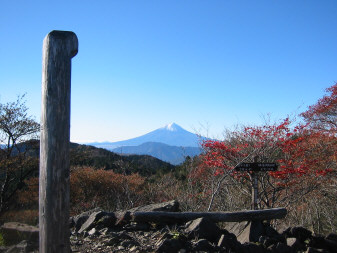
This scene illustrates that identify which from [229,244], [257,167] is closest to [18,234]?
[229,244]

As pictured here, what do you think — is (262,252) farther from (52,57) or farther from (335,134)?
(335,134)

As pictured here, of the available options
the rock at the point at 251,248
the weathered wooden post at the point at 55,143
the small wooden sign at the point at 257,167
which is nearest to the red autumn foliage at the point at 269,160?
the small wooden sign at the point at 257,167

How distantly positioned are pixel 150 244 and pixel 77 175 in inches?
385

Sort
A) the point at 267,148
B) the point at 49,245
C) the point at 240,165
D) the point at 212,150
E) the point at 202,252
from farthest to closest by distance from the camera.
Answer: the point at 212,150, the point at 267,148, the point at 240,165, the point at 202,252, the point at 49,245

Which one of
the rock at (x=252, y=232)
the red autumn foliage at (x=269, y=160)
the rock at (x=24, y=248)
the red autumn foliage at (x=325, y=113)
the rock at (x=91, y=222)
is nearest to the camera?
the rock at (x=24, y=248)

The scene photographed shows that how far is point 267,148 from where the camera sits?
788 centimetres

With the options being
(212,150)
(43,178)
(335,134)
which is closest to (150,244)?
(43,178)

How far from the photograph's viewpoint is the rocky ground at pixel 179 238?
3835mm

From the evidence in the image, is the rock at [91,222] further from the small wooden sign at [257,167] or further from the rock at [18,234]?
the small wooden sign at [257,167]

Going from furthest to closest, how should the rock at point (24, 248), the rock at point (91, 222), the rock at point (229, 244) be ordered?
the rock at point (91, 222), the rock at point (24, 248), the rock at point (229, 244)

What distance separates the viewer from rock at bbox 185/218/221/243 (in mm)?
4105

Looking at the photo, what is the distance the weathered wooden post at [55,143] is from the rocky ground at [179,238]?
148 centimetres

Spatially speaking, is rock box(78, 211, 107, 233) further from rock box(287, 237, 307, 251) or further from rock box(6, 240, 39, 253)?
rock box(287, 237, 307, 251)

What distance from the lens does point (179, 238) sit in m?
3.91
